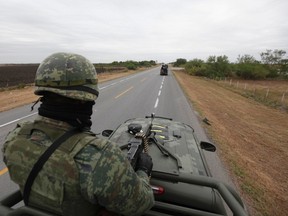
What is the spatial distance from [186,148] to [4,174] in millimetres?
3912

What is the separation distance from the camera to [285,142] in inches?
384

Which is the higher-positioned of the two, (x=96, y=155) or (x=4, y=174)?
(x=96, y=155)

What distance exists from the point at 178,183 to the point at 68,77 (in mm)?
1569

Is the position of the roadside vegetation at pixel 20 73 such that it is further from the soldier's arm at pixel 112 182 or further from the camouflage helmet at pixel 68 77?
the soldier's arm at pixel 112 182

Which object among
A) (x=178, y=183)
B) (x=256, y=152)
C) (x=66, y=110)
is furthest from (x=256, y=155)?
(x=66, y=110)

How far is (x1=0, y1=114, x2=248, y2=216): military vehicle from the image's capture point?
2.03 m

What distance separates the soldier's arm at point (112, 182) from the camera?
1423 mm

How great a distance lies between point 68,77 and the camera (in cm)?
170

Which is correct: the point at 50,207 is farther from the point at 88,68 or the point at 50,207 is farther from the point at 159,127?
the point at 159,127

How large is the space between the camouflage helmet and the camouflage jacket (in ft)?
0.70

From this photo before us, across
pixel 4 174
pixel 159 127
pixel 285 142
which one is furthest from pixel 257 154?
pixel 4 174

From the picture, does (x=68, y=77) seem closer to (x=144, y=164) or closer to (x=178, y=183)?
(x=144, y=164)

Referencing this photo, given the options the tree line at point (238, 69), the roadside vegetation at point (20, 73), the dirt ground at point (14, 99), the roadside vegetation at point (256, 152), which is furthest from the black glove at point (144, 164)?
the tree line at point (238, 69)

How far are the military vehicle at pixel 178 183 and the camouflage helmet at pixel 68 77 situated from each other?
68cm
